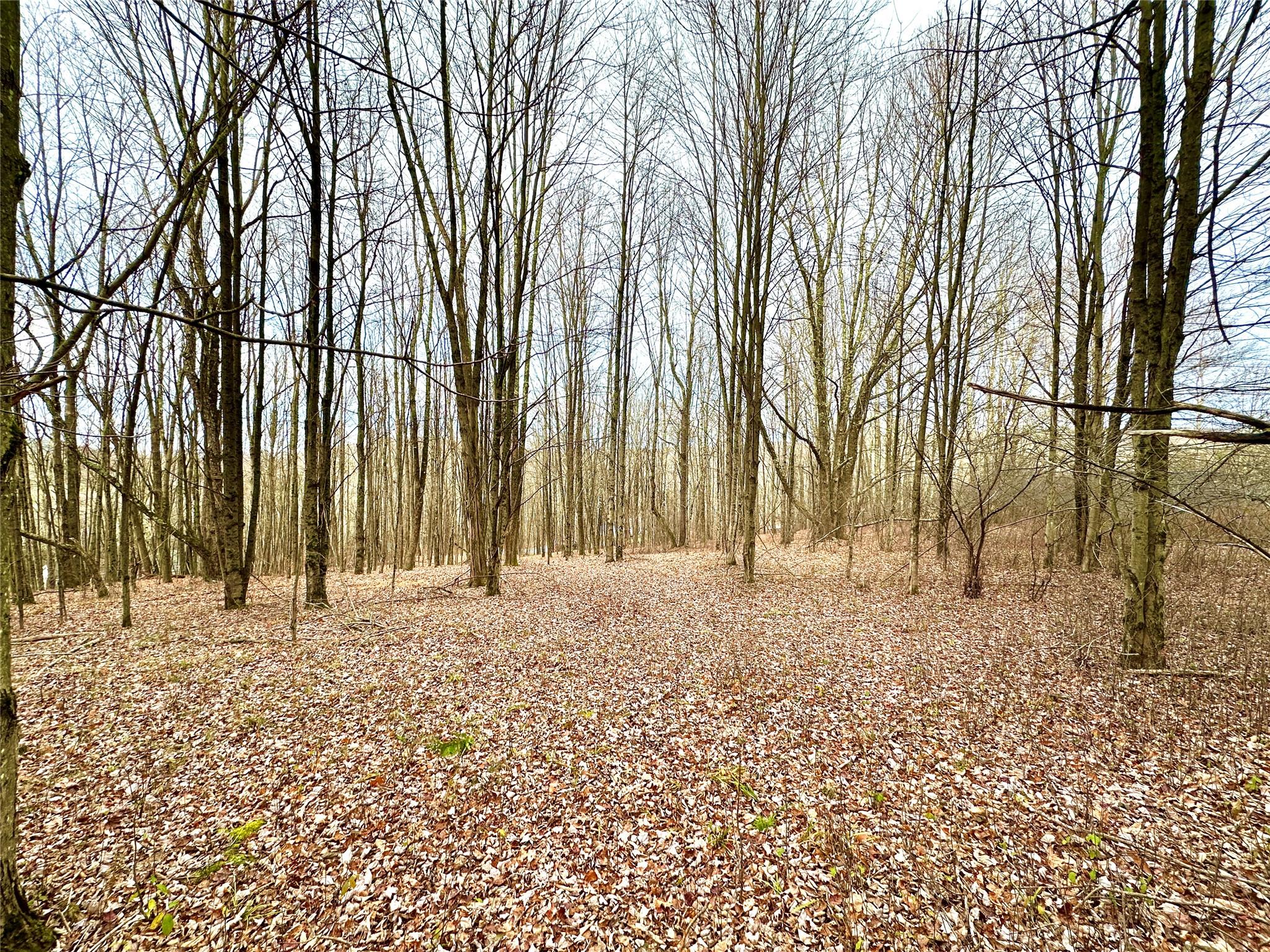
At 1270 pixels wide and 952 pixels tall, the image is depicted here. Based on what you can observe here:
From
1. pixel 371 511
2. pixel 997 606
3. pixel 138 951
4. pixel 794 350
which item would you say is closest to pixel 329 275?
pixel 138 951

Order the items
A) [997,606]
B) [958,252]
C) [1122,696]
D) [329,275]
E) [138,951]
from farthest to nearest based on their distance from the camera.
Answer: [958,252]
[997,606]
[329,275]
[1122,696]
[138,951]

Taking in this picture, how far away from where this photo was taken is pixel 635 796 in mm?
3199

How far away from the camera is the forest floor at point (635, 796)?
2.36 m

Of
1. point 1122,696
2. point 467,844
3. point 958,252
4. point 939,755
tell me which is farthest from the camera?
point 958,252

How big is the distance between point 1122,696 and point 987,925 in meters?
3.18

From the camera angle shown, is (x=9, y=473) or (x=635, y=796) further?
(x=635, y=796)

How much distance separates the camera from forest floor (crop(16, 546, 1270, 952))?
2359 mm

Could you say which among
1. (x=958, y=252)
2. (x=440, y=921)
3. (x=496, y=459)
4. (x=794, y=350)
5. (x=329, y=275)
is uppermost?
(x=794, y=350)

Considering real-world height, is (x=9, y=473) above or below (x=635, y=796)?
above

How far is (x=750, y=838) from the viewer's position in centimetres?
285

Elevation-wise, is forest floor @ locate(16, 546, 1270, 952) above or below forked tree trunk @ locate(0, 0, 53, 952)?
below

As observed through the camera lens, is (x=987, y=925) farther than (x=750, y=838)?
No

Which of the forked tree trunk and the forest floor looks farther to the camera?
the forest floor

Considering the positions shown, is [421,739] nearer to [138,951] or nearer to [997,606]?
[138,951]
